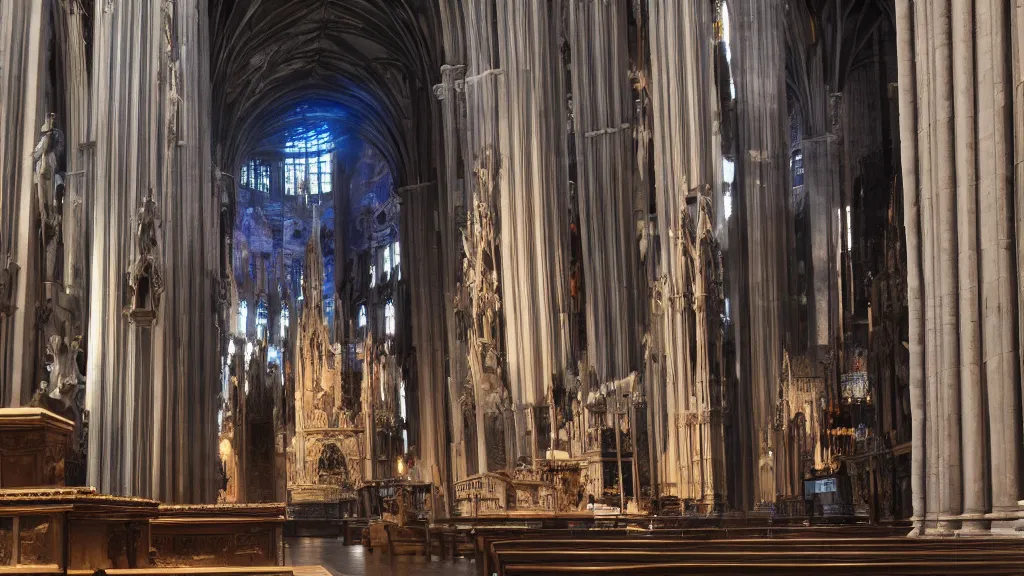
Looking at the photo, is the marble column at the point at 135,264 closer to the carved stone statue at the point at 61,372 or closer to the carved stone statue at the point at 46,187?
the carved stone statue at the point at 61,372

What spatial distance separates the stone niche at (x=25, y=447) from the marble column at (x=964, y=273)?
249 inches

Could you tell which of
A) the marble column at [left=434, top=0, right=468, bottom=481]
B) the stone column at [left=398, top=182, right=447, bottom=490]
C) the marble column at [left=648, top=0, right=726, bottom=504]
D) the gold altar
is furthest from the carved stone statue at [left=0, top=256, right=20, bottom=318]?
the stone column at [left=398, top=182, right=447, bottom=490]

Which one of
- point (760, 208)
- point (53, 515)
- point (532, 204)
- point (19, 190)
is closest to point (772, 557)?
point (53, 515)

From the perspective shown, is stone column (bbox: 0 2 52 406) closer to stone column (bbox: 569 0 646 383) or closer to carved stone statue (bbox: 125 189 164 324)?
carved stone statue (bbox: 125 189 164 324)

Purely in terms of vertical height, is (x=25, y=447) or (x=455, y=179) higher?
(x=455, y=179)

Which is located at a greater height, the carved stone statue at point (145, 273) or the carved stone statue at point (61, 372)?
the carved stone statue at point (145, 273)

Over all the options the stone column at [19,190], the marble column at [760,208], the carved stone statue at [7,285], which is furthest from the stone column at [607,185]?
the carved stone statue at [7,285]

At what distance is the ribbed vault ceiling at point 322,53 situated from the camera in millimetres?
41219

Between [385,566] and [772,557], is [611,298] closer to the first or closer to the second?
[385,566]

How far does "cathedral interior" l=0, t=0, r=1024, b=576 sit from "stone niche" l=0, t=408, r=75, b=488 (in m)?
0.02

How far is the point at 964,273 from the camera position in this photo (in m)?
9.47

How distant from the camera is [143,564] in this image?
852 cm

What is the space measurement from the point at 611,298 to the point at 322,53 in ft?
85.0

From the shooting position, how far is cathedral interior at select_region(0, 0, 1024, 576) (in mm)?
8992
